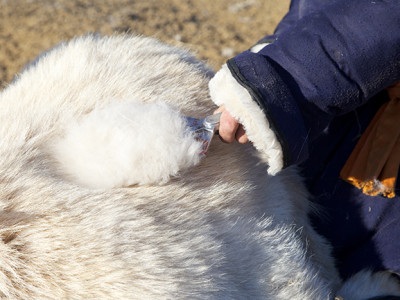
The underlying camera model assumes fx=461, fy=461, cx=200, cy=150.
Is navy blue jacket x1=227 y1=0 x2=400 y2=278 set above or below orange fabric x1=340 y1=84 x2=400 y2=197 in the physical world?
above

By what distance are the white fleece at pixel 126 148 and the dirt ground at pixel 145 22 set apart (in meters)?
1.52

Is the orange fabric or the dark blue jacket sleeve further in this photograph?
the orange fabric

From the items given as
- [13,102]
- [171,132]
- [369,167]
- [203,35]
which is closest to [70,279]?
[171,132]

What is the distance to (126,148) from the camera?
72cm

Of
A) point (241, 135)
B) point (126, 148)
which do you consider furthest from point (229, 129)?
point (126, 148)

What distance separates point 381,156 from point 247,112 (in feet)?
1.14

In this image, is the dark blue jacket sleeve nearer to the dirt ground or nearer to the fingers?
the fingers

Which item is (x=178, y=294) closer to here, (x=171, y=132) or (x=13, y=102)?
(x=171, y=132)

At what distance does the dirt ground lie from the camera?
91.7 inches

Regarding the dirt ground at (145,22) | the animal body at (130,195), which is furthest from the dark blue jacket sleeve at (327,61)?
the dirt ground at (145,22)

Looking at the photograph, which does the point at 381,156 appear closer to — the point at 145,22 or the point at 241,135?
the point at 241,135

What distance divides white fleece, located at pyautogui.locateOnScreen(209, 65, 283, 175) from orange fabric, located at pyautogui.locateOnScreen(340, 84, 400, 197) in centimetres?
24

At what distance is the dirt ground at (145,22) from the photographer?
7.64ft

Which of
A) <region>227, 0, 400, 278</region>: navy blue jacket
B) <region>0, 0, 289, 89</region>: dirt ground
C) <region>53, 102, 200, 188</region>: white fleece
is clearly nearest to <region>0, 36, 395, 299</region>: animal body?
<region>53, 102, 200, 188</region>: white fleece
